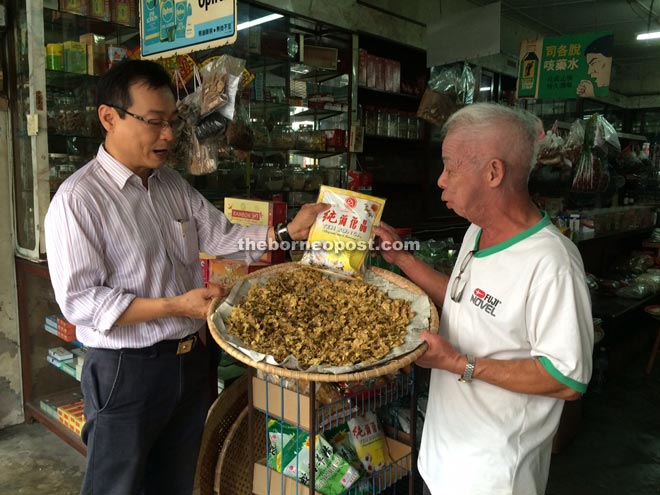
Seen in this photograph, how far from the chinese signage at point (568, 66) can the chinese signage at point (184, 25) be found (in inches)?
131

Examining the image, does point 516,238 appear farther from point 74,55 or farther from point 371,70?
point 371,70

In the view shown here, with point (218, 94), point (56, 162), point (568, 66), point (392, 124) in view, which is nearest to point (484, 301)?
point (218, 94)

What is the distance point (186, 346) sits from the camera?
1.66 meters

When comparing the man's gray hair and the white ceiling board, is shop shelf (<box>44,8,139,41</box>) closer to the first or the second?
the white ceiling board

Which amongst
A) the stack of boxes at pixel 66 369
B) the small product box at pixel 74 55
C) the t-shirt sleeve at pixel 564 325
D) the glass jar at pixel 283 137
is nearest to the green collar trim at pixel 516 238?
the t-shirt sleeve at pixel 564 325

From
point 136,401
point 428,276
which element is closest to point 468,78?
point 428,276

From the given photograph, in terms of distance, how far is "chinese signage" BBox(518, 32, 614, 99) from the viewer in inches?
166

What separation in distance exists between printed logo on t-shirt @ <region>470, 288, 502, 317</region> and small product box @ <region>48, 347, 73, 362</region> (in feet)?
8.41

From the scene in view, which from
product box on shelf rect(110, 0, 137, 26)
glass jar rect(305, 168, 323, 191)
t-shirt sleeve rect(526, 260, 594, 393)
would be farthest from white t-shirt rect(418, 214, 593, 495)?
glass jar rect(305, 168, 323, 191)

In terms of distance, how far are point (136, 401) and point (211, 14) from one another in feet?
4.65

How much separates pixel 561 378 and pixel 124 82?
1.39 m

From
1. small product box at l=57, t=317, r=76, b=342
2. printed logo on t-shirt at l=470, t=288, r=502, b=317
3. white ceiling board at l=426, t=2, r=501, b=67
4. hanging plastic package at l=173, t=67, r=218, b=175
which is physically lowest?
small product box at l=57, t=317, r=76, b=342

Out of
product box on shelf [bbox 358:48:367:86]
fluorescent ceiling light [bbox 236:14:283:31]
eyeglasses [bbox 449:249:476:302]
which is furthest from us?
product box on shelf [bbox 358:48:367:86]

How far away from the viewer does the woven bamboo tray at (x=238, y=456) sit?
6.39 ft
